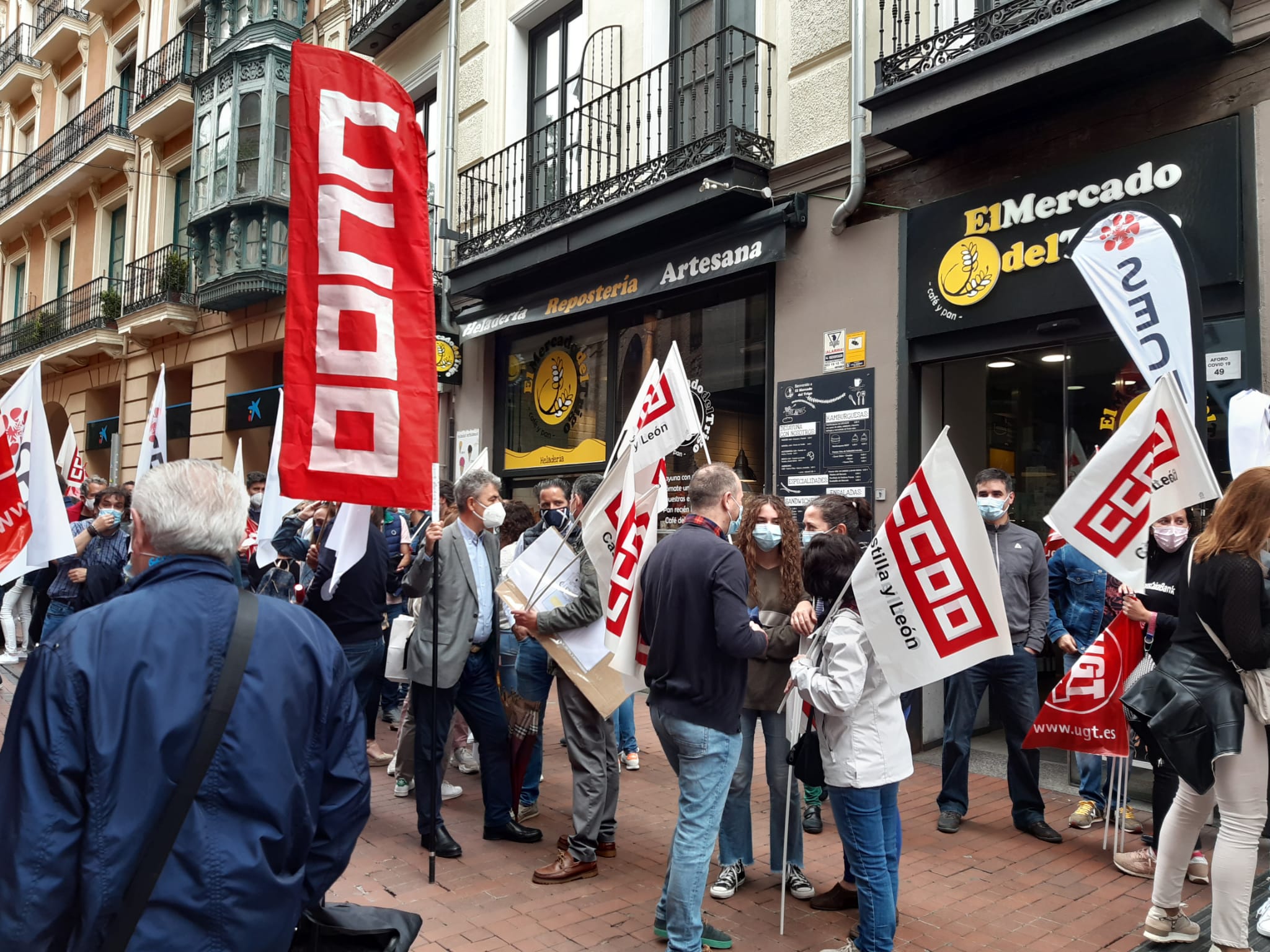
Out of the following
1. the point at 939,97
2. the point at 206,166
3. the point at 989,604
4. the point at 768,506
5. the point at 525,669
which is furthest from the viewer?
the point at 206,166

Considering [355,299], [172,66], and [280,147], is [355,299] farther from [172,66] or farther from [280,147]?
[172,66]

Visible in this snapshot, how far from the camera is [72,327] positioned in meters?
21.8

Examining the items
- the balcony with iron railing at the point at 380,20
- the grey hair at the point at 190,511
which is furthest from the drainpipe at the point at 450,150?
the grey hair at the point at 190,511

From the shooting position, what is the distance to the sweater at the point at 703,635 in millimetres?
3639

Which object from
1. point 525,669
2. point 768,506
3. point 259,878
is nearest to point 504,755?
point 525,669

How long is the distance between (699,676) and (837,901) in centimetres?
147

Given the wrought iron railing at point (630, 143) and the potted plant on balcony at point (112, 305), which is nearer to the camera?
the wrought iron railing at point (630, 143)

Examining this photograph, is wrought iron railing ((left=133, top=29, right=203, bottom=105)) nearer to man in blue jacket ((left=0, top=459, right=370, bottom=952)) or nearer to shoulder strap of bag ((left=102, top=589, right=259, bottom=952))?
man in blue jacket ((left=0, top=459, right=370, bottom=952))

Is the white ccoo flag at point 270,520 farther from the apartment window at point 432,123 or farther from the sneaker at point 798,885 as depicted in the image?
the apartment window at point 432,123

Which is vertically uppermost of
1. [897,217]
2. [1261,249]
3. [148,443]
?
[897,217]

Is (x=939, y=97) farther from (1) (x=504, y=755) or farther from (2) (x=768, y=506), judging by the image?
(1) (x=504, y=755)

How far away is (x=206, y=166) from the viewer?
664 inches

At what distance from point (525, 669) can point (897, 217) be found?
4705mm

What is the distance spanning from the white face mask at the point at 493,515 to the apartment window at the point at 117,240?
19.2 meters
